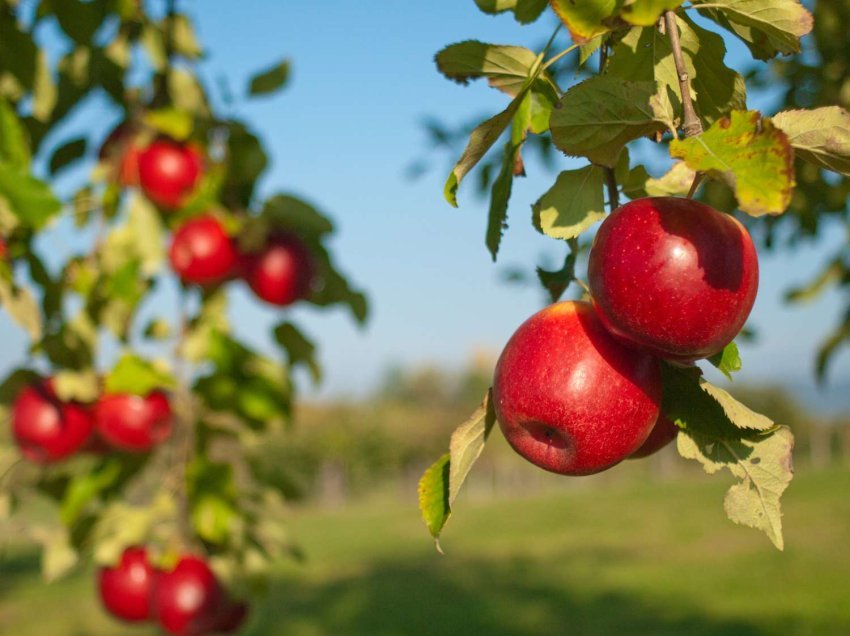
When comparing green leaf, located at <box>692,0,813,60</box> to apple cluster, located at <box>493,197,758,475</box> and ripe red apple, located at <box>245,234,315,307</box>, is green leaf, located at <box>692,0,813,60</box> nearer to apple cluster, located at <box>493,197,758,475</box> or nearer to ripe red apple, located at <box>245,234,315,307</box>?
apple cluster, located at <box>493,197,758,475</box>

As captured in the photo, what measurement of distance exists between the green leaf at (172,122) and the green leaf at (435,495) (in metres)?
1.24

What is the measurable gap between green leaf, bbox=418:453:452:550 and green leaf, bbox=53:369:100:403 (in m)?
1.13

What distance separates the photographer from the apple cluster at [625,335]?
23.1 inches

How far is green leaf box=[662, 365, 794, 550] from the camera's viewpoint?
61 centimetres

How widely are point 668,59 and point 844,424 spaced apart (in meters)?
26.9

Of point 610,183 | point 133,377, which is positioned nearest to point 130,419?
point 133,377

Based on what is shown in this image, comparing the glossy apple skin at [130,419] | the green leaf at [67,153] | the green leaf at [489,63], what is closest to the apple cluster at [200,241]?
the green leaf at [67,153]

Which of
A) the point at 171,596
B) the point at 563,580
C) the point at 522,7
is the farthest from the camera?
the point at 563,580

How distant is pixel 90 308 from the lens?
1.64 metres

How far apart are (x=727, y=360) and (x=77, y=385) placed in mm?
1290

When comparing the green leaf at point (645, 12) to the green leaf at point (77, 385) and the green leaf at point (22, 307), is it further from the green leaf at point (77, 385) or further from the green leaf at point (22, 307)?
the green leaf at point (77, 385)

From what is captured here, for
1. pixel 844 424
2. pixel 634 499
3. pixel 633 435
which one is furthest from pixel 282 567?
pixel 844 424

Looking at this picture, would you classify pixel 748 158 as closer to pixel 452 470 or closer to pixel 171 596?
pixel 452 470

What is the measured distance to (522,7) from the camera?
2.42 feet
